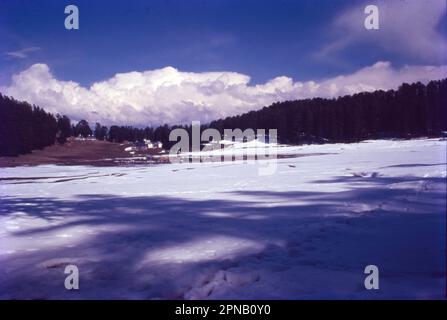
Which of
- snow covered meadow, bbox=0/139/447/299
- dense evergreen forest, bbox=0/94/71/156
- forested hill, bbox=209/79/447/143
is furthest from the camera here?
forested hill, bbox=209/79/447/143

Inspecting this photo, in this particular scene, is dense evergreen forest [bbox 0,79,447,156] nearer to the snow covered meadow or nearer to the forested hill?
the forested hill

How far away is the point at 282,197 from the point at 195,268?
21.4 ft

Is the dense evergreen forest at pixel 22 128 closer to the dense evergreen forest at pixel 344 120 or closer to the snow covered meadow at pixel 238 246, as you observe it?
the dense evergreen forest at pixel 344 120

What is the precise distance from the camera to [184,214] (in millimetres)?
9805

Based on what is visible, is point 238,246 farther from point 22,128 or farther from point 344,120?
point 344,120

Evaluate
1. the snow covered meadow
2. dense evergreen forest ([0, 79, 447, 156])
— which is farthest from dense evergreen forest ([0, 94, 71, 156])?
the snow covered meadow

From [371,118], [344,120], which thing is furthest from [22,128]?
[371,118]

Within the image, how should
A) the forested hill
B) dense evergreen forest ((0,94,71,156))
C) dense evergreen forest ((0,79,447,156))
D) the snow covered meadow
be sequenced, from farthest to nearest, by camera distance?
the forested hill, dense evergreen forest ((0,79,447,156)), dense evergreen forest ((0,94,71,156)), the snow covered meadow

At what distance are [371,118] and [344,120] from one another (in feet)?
17.3

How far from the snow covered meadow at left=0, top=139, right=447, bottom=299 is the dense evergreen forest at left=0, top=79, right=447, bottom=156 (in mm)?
48974

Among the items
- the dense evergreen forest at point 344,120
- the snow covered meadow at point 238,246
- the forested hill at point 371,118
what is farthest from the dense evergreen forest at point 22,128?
the snow covered meadow at point 238,246

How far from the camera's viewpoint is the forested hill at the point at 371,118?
6412cm

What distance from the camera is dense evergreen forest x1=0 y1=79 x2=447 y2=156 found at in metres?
60.5

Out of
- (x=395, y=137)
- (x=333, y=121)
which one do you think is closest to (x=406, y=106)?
(x=395, y=137)
